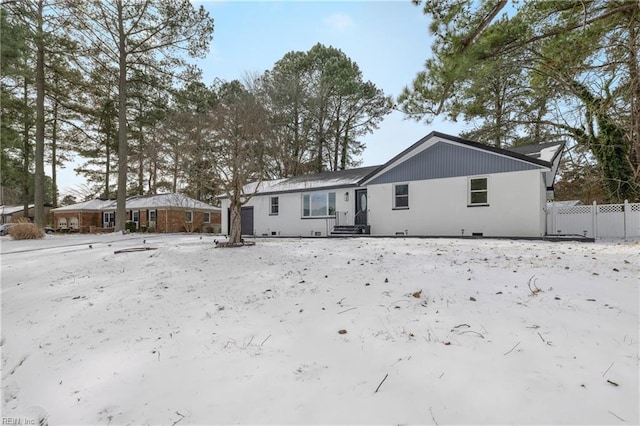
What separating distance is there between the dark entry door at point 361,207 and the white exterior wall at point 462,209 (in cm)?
49

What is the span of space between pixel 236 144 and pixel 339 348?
8.54 m

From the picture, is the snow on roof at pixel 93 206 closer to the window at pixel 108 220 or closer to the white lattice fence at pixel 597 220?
the window at pixel 108 220

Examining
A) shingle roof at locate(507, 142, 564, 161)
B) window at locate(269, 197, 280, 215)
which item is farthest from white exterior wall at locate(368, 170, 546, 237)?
window at locate(269, 197, 280, 215)

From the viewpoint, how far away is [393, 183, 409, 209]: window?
15172mm

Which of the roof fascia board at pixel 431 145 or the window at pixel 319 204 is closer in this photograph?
the roof fascia board at pixel 431 145

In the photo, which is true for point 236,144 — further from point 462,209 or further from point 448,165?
point 462,209

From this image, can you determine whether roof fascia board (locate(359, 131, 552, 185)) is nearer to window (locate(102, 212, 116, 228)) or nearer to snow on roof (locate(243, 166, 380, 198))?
snow on roof (locate(243, 166, 380, 198))

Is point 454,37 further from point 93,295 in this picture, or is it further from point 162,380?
point 93,295

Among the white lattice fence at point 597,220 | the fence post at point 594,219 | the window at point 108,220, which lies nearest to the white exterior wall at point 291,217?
the white lattice fence at point 597,220

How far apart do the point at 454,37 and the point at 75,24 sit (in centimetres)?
2118

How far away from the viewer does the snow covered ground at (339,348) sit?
7.91 ft

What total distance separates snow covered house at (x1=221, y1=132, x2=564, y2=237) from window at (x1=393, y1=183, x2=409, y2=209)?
0.05 metres

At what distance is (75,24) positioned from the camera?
1872 centimetres

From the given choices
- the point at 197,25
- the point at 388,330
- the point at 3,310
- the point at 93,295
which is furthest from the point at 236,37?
the point at 197,25
